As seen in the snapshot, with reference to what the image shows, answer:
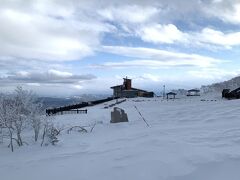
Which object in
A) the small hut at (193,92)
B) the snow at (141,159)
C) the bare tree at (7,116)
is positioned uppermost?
the small hut at (193,92)

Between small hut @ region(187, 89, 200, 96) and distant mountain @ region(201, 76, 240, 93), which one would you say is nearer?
small hut @ region(187, 89, 200, 96)

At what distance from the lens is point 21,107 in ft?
57.7

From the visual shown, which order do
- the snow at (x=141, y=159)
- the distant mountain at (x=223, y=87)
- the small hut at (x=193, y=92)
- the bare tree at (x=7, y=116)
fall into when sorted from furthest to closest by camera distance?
1. the distant mountain at (x=223, y=87)
2. the small hut at (x=193, y=92)
3. the bare tree at (x=7, y=116)
4. the snow at (x=141, y=159)

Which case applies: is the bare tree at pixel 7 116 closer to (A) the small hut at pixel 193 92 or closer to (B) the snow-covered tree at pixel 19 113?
(B) the snow-covered tree at pixel 19 113

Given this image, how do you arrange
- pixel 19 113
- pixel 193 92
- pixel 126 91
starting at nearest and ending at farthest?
1. pixel 19 113
2. pixel 193 92
3. pixel 126 91

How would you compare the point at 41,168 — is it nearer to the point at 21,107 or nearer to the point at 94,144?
the point at 94,144

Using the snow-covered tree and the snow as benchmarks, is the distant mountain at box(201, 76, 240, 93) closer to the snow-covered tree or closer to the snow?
the snow-covered tree

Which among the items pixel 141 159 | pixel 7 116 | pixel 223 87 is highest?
pixel 223 87

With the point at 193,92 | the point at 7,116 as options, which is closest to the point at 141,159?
the point at 7,116

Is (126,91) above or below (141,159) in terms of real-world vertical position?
above

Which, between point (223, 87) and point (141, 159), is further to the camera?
point (223, 87)

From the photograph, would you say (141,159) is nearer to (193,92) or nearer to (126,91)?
(193,92)

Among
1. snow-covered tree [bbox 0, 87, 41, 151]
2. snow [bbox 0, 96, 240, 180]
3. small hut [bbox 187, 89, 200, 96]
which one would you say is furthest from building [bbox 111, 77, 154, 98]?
snow [bbox 0, 96, 240, 180]

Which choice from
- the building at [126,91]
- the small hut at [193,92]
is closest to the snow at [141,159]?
the small hut at [193,92]
